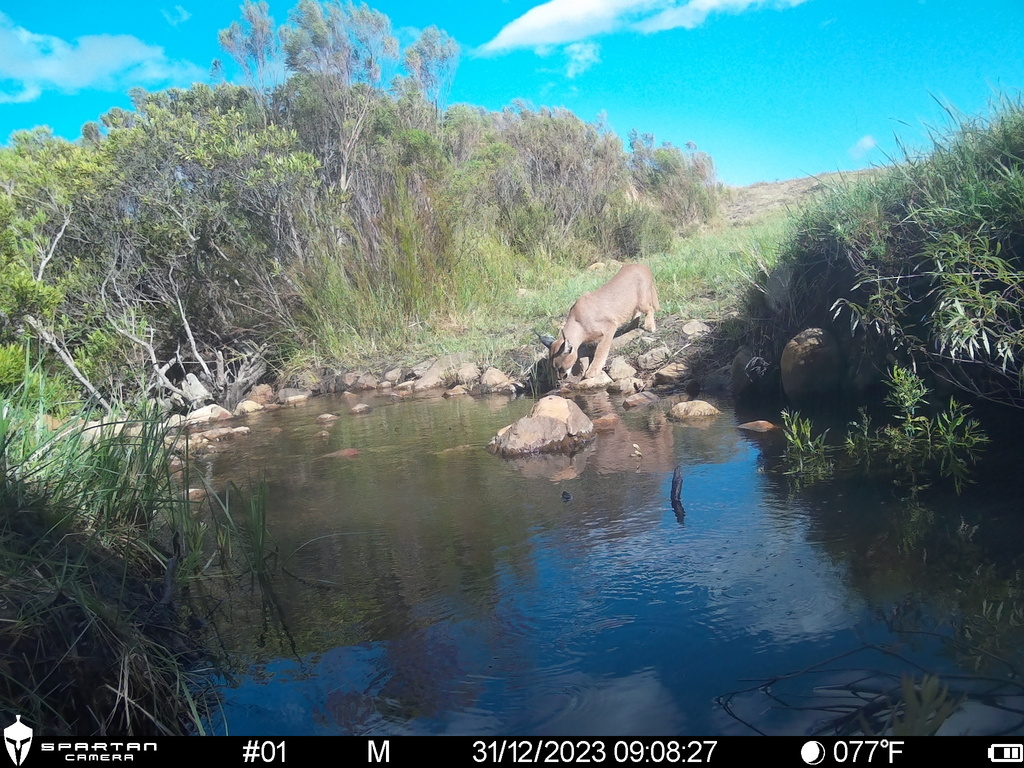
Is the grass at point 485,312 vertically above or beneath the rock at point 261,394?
above

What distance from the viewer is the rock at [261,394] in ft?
38.6

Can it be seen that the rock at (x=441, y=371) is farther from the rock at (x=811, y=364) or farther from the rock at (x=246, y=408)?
the rock at (x=811, y=364)

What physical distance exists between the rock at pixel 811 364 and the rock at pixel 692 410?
0.77 meters

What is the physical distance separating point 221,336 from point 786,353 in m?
10.5

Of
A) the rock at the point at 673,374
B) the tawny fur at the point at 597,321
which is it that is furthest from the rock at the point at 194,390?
the rock at the point at 673,374

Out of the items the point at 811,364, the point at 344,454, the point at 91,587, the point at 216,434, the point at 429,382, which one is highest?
the point at 429,382

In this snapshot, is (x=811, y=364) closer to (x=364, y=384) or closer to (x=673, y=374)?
(x=673, y=374)
